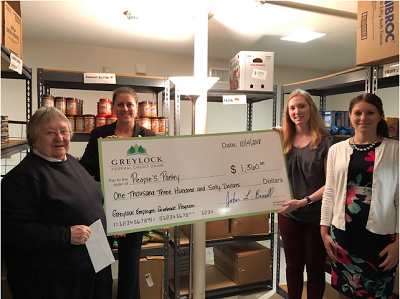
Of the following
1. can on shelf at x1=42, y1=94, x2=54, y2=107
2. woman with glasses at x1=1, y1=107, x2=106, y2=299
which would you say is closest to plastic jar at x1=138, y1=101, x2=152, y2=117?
can on shelf at x1=42, y1=94, x2=54, y2=107

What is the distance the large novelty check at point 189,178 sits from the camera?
1.45 meters

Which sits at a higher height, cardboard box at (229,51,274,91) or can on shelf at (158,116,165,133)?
cardboard box at (229,51,274,91)

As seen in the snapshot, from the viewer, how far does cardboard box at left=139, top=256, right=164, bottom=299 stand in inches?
92.7

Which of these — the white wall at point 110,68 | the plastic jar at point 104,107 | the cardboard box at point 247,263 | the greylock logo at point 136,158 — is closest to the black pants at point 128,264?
the greylock logo at point 136,158

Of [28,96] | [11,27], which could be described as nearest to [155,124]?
[28,96]

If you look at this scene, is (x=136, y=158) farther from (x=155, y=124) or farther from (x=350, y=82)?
(x=350, y=82)

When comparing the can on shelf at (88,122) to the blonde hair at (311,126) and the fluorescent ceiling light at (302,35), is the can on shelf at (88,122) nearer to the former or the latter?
the blonde hair at (311,126)

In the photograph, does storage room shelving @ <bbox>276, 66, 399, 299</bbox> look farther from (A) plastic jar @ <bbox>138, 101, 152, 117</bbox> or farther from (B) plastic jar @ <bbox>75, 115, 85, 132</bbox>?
(B) plastic jar @ <bbox>75, 115, 85, 132</bbox>

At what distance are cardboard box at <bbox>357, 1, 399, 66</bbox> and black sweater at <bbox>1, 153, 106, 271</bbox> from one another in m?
1.57

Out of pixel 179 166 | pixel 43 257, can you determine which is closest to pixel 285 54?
pixel 179 166

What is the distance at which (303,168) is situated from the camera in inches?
71.2

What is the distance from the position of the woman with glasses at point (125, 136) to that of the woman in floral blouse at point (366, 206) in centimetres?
117

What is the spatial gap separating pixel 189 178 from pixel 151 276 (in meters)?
1.22

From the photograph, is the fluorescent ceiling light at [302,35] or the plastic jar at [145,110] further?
the fluorescent ceiling light at [302,35]
